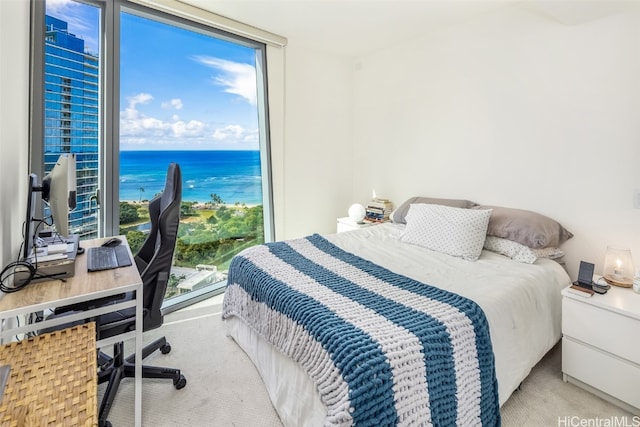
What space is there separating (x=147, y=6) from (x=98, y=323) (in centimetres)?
226

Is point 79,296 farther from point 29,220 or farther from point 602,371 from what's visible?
point 602,371

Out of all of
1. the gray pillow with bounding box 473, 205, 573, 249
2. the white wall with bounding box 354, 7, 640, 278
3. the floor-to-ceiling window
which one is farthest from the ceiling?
the gray pillow with bounding box 473, 205, 573, 249

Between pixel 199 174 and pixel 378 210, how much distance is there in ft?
6.07

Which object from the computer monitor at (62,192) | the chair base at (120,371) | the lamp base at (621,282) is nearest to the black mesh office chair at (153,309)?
the chair base at (120,371)

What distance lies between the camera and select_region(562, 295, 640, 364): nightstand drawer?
1.56 meters

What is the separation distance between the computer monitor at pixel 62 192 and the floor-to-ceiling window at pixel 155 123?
0.78m

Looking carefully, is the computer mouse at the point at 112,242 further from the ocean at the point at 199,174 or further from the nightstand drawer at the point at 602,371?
the nightstand drawer at the point at 602,371

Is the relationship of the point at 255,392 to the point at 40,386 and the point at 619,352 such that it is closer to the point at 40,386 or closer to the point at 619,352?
the point at 40,386

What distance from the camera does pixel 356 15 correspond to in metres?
2.69

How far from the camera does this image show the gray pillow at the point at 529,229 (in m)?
2.13

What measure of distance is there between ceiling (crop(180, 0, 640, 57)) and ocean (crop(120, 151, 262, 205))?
3.94ft

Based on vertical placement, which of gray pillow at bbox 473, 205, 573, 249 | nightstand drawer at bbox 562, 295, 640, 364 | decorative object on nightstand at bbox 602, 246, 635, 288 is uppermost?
gray pillow at bbox 473, 205, 573, 249

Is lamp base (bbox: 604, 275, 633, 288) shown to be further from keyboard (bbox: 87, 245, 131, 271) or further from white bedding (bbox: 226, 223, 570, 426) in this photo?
keyboard (bbox: 87, 245, 131, 271)

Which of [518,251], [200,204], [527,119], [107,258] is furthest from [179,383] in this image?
[527,119]
